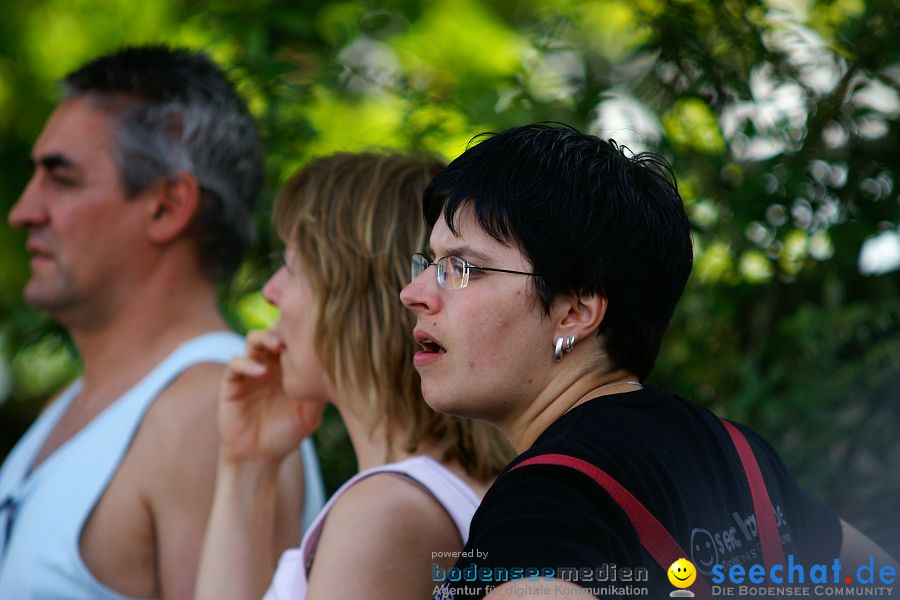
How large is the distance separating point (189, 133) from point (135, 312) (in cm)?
53

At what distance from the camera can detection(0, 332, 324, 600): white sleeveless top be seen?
254 centimetres

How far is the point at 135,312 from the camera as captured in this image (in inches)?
121

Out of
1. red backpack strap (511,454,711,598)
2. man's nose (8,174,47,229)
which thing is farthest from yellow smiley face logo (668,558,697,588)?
man's nose (8,174,47,229)

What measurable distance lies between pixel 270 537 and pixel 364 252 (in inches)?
30.8

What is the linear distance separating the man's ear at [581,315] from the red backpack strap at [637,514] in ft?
0.94

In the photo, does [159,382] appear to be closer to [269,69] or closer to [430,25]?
[269,69]

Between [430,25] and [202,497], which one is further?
[430,25]

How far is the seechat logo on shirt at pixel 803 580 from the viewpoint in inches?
55.2

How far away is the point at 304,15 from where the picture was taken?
3.72 m

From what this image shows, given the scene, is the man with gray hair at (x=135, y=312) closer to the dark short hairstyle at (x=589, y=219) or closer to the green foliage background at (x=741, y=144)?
the green foliage background at (x=741, y=144)

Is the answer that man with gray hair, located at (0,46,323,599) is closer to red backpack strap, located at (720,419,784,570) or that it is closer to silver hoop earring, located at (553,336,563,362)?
silver hoop earring, located at (553,336,563,362)

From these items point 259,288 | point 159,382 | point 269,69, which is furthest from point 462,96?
point 159,382

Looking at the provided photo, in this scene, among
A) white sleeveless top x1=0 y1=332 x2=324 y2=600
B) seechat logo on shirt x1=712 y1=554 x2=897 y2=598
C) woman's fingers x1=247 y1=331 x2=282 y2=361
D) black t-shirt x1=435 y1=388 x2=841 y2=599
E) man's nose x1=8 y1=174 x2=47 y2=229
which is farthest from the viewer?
man's nose x1=8 y1=174 x2=47 y2=229

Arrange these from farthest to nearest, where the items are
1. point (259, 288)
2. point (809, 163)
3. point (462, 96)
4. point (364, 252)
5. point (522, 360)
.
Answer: point (259, 288) → point (462, 96) → point (809, 163) → point (364, 252) → point (522, 360)
